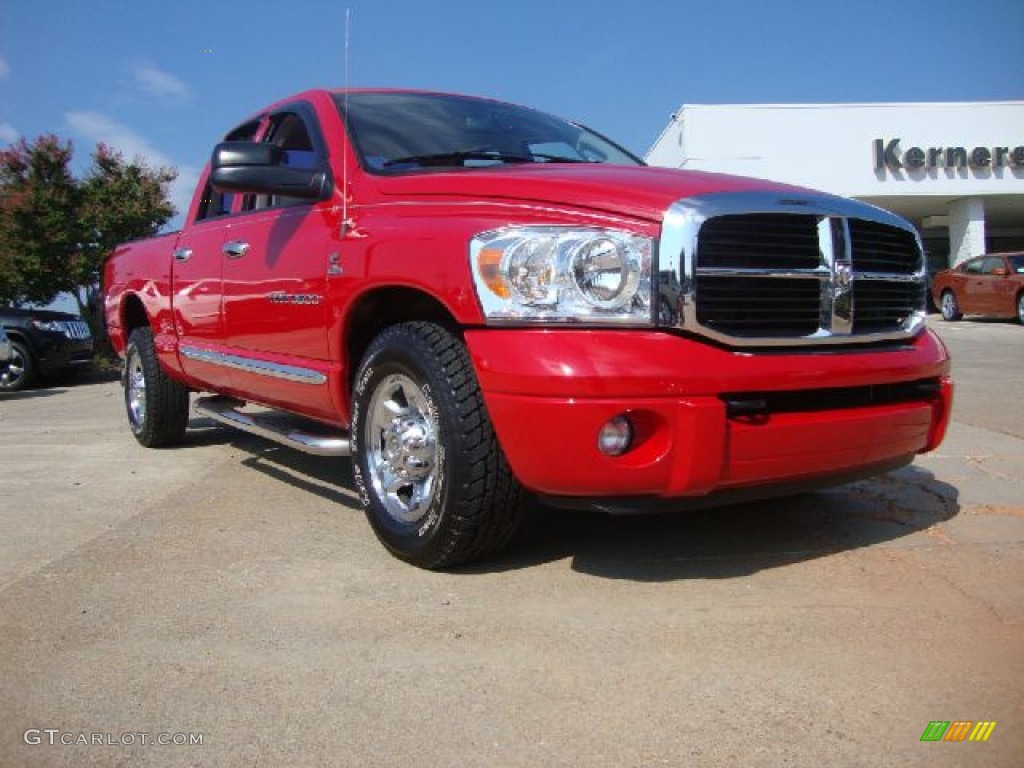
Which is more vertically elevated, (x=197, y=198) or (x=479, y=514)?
(x=197, y=198)

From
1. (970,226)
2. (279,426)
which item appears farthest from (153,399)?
(970,226)

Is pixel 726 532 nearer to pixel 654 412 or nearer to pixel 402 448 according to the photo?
pixel 654 412

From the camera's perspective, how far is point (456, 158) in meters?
3.50

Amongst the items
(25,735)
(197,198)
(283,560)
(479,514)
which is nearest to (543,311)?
(479,514)

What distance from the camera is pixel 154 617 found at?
271 centimetres

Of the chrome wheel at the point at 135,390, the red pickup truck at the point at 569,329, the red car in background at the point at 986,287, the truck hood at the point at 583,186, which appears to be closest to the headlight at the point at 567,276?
the red pickup truck at the point at 569,329

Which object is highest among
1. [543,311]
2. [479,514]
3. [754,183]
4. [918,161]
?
[918,161]

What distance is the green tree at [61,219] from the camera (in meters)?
12.6

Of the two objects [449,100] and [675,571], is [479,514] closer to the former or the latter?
[675,571]

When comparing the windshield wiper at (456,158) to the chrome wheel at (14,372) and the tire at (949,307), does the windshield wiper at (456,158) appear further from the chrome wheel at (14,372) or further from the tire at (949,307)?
the tire at (949,307)

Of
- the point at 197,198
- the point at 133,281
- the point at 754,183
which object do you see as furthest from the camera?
the point at 133,281

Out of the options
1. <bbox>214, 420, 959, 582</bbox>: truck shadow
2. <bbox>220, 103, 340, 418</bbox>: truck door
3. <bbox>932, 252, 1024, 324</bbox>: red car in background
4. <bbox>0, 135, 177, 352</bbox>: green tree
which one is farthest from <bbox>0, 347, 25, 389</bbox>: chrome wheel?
<bbox>932, 252, 1024, 324</bbox>: red car in background

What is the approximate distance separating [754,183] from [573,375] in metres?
1.05

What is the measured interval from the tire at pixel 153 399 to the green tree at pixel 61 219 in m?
7.78
